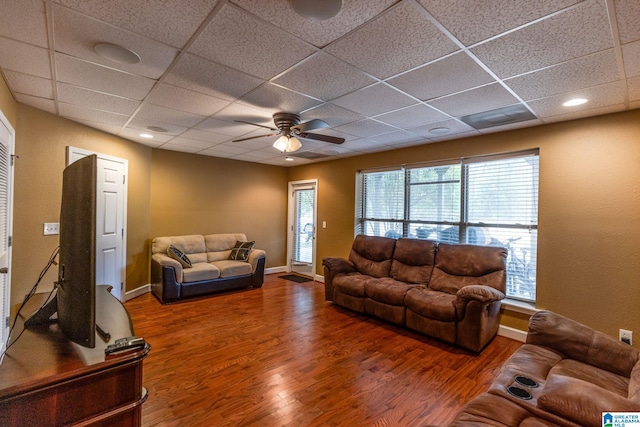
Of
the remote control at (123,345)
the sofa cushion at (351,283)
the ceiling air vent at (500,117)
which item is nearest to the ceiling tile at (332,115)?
the ceiling air vent at (500,117)

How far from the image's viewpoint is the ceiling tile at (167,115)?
303 centimetres

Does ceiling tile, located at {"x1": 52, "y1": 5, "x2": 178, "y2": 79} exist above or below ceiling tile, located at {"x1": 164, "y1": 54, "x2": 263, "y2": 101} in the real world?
below

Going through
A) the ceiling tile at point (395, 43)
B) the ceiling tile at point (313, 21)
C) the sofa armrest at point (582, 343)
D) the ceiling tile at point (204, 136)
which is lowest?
the sofa armrest at point (582, 343)

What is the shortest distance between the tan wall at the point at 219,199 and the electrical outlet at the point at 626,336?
5.65 m

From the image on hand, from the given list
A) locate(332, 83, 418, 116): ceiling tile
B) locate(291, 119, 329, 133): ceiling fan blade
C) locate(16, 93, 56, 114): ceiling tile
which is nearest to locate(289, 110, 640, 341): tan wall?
locate(332, 83, 418, 116): ceiling tile

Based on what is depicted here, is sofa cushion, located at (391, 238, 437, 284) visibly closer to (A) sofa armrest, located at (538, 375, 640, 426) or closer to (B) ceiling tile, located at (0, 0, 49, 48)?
(A) sofa armrest, located at (538, 375, 640, 426)

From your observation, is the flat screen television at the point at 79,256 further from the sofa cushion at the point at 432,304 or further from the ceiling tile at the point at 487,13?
the sofa cushion at the point at 432,304

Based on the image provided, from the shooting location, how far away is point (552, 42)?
5.74 ft

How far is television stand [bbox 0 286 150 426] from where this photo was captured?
3.01 feet

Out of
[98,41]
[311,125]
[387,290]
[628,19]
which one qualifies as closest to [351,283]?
[387,290]

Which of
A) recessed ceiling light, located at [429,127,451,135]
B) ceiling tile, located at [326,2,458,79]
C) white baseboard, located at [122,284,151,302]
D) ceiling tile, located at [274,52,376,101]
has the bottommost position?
white baseboard, located at [122,284,151,302]

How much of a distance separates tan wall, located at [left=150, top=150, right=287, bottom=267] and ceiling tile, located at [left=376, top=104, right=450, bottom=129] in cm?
379

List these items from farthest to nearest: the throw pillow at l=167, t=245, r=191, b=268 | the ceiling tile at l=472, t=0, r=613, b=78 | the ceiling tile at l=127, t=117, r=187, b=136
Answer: the throw pillow at l=167, t=245, r=191, b=268, the ceiling tile at l=127, t=117, r=187, b=136, the ceiling tile at l=472, t=0, r=613, b=78

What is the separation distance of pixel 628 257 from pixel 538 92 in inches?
74.3
